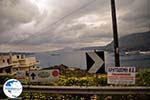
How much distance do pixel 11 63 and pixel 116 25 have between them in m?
34.6

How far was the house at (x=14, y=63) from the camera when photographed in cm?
4299

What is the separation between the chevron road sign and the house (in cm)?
3250

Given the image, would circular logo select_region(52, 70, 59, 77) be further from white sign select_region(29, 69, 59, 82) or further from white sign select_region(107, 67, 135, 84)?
white sign select_region(107, 67, 135, 84)

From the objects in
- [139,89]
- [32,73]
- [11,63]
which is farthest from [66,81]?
[11,63]

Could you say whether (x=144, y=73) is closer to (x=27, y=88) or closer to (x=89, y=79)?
(x=89, y=79)

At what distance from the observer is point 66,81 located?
11898 millimetres

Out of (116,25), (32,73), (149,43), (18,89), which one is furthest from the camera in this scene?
(149,43)

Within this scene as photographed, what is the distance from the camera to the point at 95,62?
8805 millimetres

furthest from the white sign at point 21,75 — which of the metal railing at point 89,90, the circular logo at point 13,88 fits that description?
the circular logo at point 13,88

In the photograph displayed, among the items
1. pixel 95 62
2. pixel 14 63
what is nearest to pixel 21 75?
pixel 95 62

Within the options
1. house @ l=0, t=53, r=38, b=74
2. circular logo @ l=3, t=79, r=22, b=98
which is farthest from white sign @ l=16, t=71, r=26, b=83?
house @ l=0, t=53, r=38, b=74

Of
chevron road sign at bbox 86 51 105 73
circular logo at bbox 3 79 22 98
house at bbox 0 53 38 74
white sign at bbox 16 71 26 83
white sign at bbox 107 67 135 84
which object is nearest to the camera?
circular logo at bbox 3 79 22 98

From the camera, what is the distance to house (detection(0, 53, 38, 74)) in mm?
42994

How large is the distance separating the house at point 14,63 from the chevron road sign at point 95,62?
107ft
